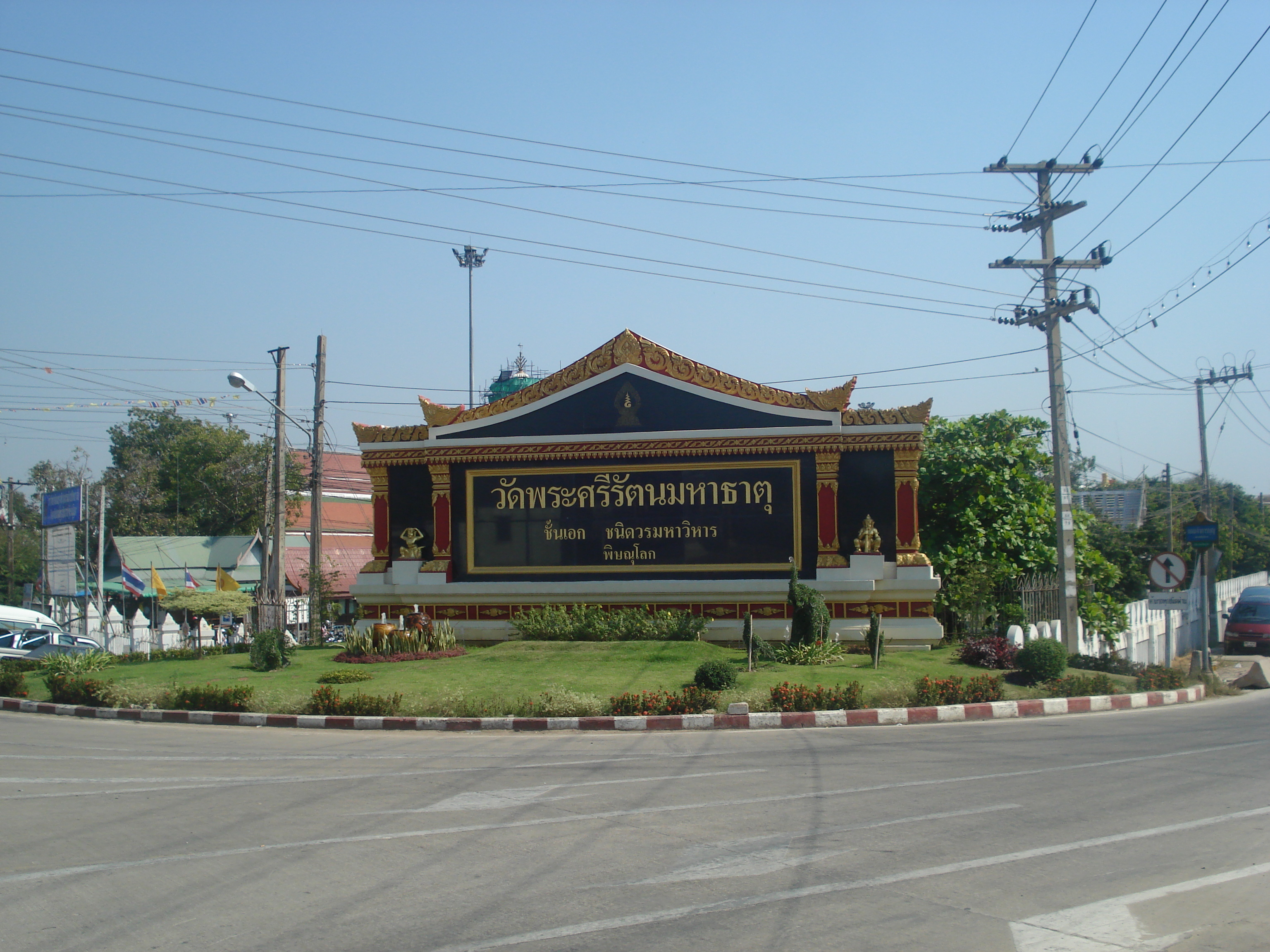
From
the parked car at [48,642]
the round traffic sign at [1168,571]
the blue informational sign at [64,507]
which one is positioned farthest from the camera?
the blue informational sign at [64,507]

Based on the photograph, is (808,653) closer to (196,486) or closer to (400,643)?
(400,643)

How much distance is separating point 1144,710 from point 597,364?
41.5 feet

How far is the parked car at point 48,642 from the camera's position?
90.5ft

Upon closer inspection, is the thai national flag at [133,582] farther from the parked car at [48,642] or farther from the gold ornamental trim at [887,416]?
the gold ornamental trim at [887,416]

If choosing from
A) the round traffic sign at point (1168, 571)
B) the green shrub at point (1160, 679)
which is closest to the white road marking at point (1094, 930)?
the green shrub at point (1160, 679)

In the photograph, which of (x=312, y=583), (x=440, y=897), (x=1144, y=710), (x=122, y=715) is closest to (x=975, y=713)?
(x=1144, y=710)

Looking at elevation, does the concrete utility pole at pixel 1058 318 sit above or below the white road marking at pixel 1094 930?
above

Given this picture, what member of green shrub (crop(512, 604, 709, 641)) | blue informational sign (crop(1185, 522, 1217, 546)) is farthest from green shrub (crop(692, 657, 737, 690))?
blue informational sign (crop(1185, 522, 1217, 546))

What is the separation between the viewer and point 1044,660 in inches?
669

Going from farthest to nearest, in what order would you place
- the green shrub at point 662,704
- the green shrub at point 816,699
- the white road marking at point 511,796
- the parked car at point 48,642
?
the parked car at point 48,642
the green shrub at point 816,699
the green shrub at point 662,704
the white road marking at point 511,796

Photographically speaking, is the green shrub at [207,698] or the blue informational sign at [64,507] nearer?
the green shrub at [207,698]

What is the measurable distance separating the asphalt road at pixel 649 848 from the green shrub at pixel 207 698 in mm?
3898

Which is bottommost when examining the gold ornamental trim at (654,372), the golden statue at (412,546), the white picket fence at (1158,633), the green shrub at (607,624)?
the white picket fence at (1158,633)

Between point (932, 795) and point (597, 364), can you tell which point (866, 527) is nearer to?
point (597, 364)
